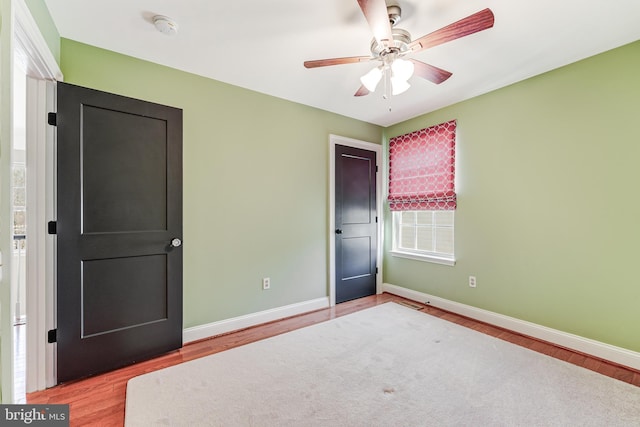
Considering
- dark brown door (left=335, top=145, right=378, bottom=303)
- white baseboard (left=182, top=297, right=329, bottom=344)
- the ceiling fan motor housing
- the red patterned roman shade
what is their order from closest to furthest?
the ceiling fan motor housing < white baseboard (left=182, top=297, right=329, bottom=344) < the red patterned roman shade < dark brown door (left=335, top=145, right=378, bottom=303)

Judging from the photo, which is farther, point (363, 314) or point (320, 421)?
point (363, 314)

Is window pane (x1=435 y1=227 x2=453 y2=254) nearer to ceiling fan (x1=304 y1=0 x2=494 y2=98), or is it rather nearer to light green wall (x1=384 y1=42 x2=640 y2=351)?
light green wall (x1=384 y1=42 x2=640 y2=351)

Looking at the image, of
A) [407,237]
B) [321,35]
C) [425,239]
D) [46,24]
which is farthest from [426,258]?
[46,24]

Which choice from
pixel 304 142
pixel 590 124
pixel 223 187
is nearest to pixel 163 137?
pixel 223 187

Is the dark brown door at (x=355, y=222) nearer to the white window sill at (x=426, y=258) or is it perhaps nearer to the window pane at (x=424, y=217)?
the white window sill at (x=426, y=258)

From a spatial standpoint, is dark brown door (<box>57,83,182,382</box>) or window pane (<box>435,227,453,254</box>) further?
window pane (<box>435,227,453,254</box>)

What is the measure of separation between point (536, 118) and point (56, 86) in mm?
4065

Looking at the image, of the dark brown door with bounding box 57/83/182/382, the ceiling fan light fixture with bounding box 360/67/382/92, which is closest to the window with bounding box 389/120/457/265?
the ceiling fan light fixture with bounding box 360/67/382/92

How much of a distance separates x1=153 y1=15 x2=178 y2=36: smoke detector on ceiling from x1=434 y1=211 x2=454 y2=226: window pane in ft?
11.0

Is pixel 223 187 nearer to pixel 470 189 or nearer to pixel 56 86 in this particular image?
pixel 56 86

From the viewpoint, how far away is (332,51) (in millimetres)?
2238

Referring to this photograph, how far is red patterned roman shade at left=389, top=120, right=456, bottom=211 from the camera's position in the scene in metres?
3.32

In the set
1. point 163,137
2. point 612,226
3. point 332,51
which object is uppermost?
point 332,51

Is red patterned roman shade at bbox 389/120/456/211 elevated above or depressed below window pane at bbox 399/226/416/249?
above
